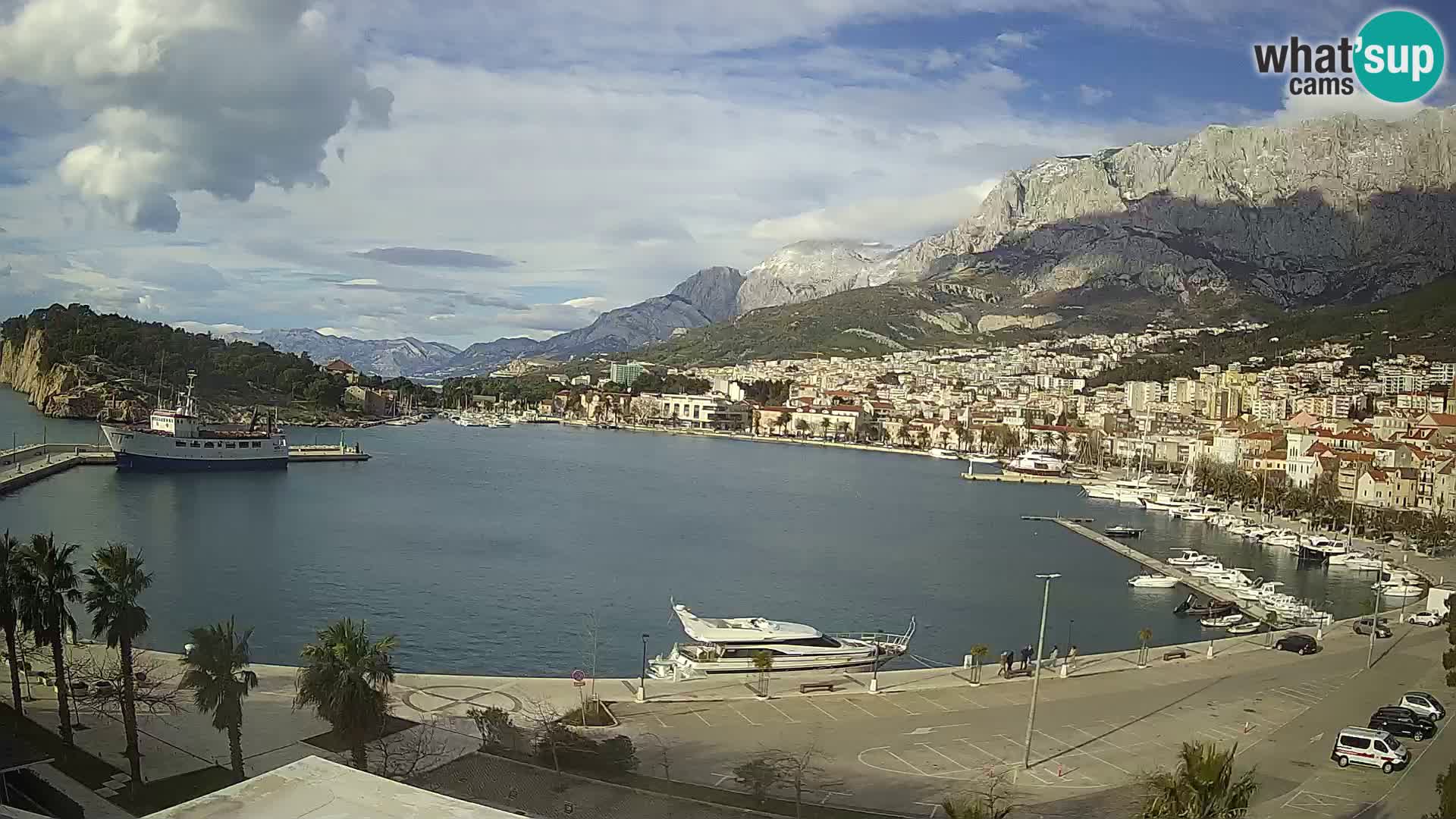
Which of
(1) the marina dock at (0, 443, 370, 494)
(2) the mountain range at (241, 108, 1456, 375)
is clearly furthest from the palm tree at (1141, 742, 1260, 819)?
(2) the mountain range at (241, 108, 1456, 375)

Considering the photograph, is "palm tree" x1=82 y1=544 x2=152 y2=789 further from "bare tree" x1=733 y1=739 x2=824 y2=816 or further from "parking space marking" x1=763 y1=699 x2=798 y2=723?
"parking space marking" x1=763 y1=699 x2=798 y2=723

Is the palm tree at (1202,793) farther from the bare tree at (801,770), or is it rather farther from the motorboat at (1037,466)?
the motorboat at (1037,466)

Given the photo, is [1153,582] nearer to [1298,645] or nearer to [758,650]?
[1298,645]

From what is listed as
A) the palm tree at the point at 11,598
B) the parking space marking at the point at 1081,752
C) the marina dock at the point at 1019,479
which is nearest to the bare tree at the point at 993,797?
the parking space marking at the point at 1081,752

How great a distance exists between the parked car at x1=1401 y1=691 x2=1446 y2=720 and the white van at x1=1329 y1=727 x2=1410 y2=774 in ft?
4.92

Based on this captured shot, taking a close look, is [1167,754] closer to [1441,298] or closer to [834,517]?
[834,517]

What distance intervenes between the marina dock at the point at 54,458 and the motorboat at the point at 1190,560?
30.4m

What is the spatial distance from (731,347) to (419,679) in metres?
111

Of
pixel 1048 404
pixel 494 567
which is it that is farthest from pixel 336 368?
pixel 494 567

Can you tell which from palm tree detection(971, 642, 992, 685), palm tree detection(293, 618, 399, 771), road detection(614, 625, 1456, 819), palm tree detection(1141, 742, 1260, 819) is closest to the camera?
palm tree detection(1141, 742, 1260, 819)

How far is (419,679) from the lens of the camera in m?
10.6

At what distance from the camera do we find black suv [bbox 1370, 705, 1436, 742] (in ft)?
31.9

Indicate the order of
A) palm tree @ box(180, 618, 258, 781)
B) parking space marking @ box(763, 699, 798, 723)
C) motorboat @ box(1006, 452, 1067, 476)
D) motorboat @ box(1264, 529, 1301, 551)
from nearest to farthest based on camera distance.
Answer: palm tree @ box(180, 618, 258, 781) < parking space marking @ box(763, 699, 798, 723) < motorboat @ box(1264, 529, 1301, 551) < motorboat @ box(1006, 452, 1067, 476)

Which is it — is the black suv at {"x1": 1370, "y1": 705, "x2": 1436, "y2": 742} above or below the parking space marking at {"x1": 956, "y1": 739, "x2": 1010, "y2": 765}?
above
